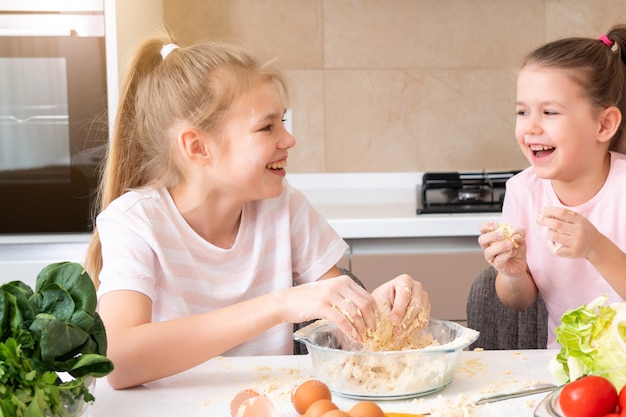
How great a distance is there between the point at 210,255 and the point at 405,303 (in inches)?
18.5

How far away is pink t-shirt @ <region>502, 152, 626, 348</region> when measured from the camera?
5.69 feet

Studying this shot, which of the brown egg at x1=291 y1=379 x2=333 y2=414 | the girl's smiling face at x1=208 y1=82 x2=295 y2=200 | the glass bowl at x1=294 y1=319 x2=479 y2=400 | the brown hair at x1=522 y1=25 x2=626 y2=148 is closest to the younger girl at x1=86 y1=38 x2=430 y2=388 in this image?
the girl's smiling face at x1=208 y1=82 x2=295 y2=200

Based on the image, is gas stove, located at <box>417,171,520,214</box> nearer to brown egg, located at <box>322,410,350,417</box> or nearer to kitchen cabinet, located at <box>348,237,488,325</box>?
kitchen cabinet, located at <box>348,237,488,325</box>

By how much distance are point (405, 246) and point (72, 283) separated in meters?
1.58

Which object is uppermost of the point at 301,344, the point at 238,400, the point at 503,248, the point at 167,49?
the point at 167,49

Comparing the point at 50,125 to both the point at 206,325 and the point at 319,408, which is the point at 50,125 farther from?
the point at 319,408

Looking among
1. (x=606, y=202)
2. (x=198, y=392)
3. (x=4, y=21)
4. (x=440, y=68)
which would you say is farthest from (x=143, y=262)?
(x=440, y=68)

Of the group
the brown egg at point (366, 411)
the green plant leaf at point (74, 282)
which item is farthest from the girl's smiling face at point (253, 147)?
the brown egg at point (366, 411)

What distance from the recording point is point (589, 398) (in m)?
0.90

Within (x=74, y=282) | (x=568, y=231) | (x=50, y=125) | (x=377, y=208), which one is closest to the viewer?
(x=74, y=282)

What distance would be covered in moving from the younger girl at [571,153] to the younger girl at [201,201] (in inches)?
17.3

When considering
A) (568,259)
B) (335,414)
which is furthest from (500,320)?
(335,414)

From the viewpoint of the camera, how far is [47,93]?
2.56 m

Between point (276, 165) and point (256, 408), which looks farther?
point (276, 165)
